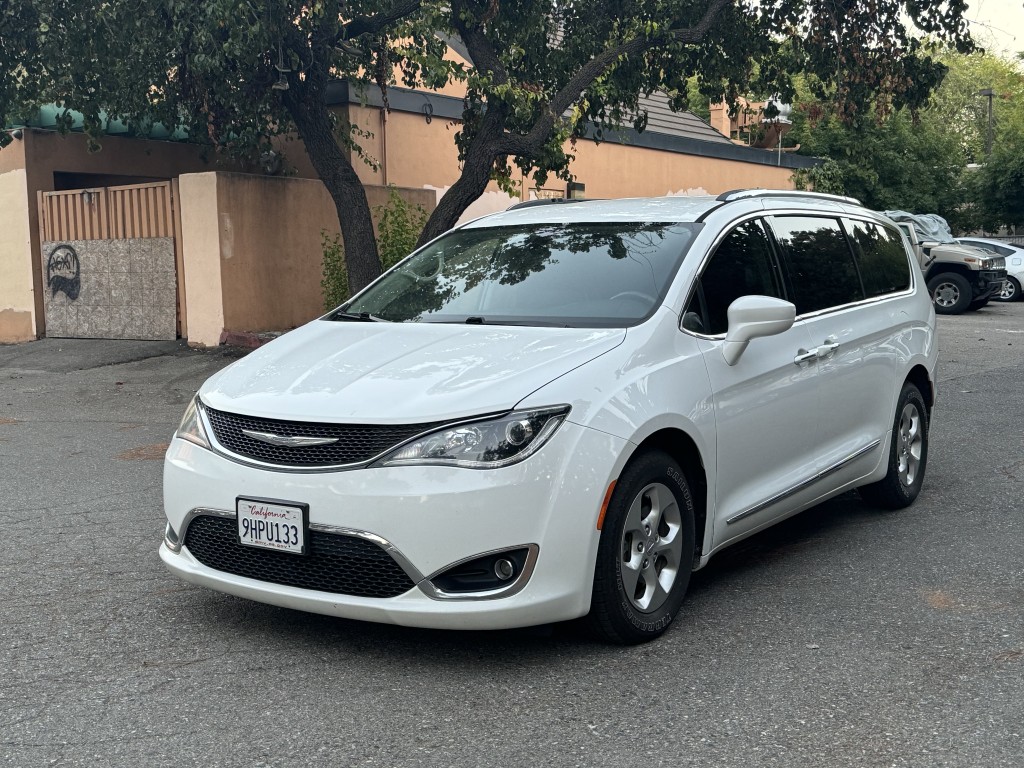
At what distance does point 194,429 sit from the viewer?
4.42m

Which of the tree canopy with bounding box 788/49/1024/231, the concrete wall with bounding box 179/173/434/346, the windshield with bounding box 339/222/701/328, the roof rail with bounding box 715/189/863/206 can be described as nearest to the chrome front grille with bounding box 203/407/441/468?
the windshield with bounding box 339/222/701/328

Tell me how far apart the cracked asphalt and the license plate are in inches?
17.1

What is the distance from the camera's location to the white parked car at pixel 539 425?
3.85 metres

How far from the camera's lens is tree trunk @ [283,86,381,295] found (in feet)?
45.7

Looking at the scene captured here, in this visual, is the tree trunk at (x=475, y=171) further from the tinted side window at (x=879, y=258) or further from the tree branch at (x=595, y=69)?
the tinted side window at (x=879, y=258)

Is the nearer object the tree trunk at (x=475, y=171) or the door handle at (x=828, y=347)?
the door handle at (x=828, y=347)

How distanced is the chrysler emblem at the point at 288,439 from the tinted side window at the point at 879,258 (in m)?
3.40

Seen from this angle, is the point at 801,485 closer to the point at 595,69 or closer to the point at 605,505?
the point at 605,505

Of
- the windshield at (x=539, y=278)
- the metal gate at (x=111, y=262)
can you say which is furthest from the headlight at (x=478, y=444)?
the metal gate at (x=111, y=262)

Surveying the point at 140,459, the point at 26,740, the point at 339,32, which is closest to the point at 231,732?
the point at 26,740

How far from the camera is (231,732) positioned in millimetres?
3506

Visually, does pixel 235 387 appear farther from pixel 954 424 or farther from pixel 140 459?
pixel 954 424

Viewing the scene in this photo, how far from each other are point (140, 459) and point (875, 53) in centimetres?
1098

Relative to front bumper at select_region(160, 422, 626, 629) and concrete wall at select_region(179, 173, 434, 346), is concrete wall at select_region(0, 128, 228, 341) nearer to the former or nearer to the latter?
concrete wall at select_region(179, 173, 434, 346)
